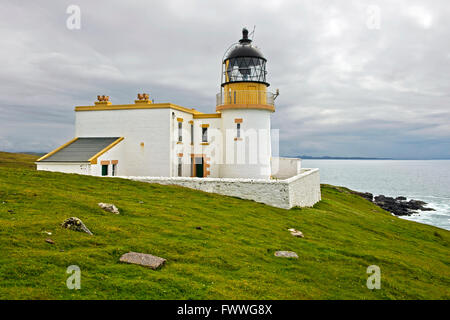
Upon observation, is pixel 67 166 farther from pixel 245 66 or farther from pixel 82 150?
pixel 245 66

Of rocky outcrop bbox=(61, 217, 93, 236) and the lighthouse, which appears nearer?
rocky outcrop bbox=(61, 217, 93, 236)

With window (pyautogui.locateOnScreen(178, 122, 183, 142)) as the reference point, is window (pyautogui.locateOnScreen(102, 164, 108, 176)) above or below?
below

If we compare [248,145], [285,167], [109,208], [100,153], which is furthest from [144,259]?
[285,167]

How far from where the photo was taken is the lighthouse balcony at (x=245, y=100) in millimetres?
30234

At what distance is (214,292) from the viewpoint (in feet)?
27.2

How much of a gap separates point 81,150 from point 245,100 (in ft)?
50.7

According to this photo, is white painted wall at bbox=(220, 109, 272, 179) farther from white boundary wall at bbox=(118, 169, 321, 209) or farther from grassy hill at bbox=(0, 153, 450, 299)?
grassy hill at bbox=(0, 153, 450, 299)

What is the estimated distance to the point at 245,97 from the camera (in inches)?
1201

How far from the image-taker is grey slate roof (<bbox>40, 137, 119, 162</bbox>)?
2626cm

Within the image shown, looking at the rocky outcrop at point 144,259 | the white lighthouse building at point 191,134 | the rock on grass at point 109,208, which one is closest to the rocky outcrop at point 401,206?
the white lighthouse building at point 191,134

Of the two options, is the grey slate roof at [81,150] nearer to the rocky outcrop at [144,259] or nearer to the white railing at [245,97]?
the white railing at [245,97]

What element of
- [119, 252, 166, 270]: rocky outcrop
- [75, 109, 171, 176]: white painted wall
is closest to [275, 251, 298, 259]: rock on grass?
[119, 252, 166, 270]: rocky outcrop

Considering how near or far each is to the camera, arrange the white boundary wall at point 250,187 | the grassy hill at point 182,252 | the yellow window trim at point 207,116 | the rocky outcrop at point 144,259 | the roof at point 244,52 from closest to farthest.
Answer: the grassy hill at point 182,252, the rocky outcrop at point 144,259, the white boundary wall at point 250,187, the roof at point 244,52, the yellow window trim at point 207,116
